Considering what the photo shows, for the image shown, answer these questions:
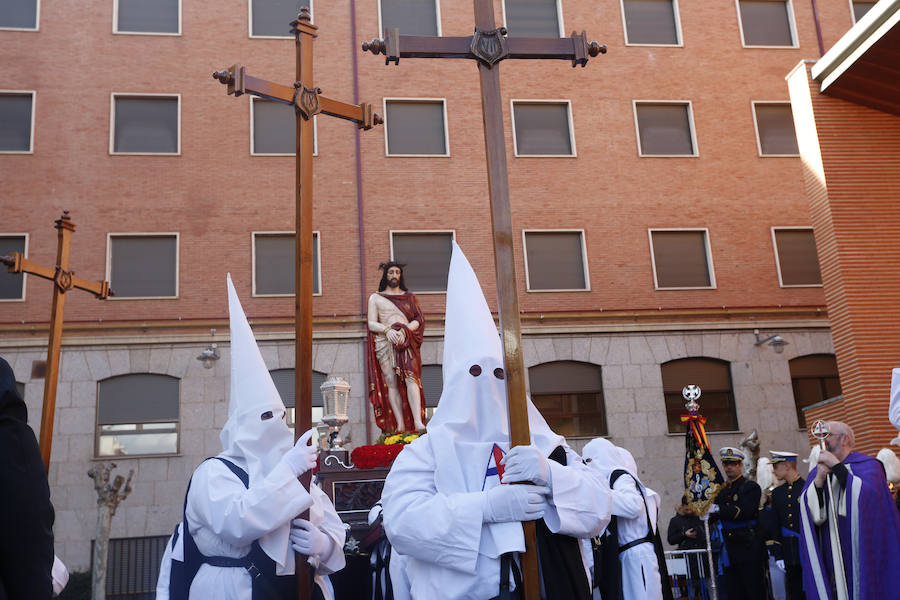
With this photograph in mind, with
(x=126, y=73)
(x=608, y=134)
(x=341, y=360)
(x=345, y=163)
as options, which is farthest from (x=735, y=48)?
(x=126, y=73)

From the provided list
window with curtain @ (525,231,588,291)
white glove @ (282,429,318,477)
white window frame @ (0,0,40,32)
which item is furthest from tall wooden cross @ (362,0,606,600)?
white window frame @ (0,0,40,32)

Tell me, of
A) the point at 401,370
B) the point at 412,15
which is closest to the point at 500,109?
the point at 401,370

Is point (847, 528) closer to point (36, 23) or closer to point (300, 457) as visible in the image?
point (300, 457)

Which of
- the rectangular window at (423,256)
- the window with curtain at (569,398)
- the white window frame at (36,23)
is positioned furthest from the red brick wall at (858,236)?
the white window frame at (36,23)

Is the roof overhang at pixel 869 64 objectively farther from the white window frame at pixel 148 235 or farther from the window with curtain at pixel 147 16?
the window with curtain at pixel 147 16

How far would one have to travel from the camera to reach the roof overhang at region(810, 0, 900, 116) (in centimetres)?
1503

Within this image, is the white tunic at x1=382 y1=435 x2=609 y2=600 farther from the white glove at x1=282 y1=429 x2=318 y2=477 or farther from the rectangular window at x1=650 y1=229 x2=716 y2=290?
the rectangular window at x1=650 y1=229 x2=716 y2=290

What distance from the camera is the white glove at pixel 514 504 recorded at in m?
4.31

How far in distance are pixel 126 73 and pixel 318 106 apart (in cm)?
1659

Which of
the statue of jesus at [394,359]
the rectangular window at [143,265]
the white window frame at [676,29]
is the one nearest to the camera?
the statue of jesus at [394,359]

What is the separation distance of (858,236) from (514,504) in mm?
13974

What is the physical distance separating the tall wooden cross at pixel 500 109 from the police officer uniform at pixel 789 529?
639cm

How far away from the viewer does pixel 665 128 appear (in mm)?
23156

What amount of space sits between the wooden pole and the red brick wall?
12.4 m
